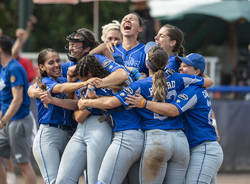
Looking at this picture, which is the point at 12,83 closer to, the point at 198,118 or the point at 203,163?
the point at 198,118

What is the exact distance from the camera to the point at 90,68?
5.16 m

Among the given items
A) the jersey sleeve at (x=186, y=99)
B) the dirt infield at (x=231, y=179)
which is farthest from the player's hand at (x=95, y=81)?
the dirt infield at (x=231, y=179)

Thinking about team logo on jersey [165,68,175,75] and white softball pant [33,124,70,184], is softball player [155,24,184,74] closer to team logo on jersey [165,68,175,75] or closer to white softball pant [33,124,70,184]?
team logo on jersey [165,68,175,75]

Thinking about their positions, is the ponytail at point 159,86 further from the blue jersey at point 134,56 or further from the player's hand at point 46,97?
the player's hand at point 46,97

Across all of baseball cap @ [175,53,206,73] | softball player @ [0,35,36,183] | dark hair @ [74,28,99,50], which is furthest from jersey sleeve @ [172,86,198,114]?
softball player @ [0,35,36,183]

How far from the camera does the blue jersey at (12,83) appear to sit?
7207 millimetres

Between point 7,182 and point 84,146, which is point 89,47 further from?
point 7,182

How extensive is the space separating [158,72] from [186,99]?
1.16ft

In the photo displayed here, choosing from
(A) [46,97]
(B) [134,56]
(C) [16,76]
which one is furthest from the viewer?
(C) [16,76]

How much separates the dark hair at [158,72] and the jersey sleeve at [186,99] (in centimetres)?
15

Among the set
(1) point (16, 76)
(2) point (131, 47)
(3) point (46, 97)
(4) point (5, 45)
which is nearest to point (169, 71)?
(2) point (131, 47)

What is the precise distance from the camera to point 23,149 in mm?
7332

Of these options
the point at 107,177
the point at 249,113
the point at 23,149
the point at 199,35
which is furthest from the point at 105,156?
the point at 199,35

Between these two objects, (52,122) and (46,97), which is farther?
(52,122)
